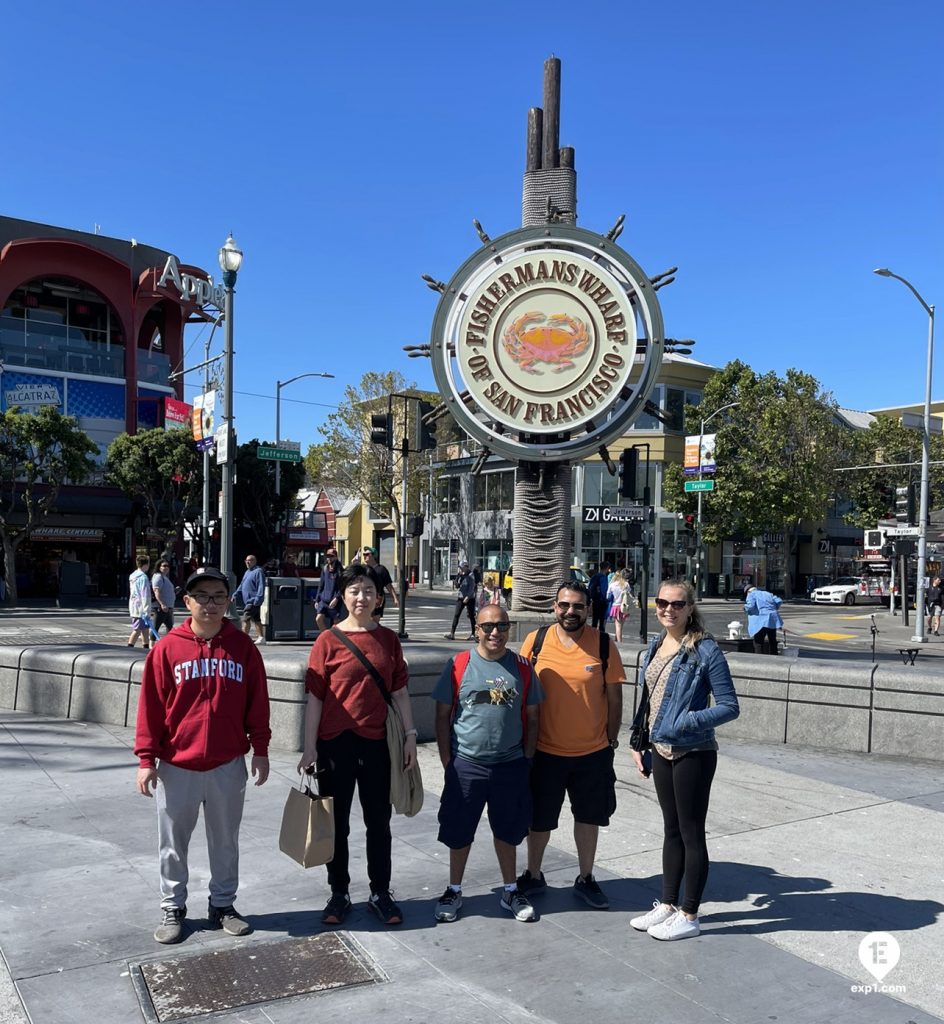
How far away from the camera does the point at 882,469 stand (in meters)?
51.9

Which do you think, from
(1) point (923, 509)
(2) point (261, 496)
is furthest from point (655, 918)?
(2) point (261, 496)

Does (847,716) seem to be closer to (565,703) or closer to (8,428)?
(565,703)

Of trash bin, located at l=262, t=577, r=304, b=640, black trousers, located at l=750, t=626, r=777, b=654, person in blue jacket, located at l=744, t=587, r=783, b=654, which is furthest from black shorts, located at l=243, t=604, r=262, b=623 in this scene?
black trousers, located at l=750, t=626, r=777, b=654

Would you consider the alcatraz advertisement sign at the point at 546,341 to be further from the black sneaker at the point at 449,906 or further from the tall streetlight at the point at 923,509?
the tall streetlight at the point at 923,509

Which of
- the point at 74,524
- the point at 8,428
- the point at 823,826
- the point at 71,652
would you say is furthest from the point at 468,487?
the point at 823,826

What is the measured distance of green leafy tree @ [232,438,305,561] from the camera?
43.4 m

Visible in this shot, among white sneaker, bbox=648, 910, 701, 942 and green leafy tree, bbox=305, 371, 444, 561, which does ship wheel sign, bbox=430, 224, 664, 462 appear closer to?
white sneaker, bbox=648, 910, 701, 942

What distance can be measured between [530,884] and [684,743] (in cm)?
126

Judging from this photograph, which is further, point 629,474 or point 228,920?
point 629,474

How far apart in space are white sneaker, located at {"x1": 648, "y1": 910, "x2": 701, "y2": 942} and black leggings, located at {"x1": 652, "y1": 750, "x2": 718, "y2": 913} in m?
0.05

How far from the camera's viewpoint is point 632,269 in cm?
1288

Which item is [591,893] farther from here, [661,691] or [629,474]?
[629,474]

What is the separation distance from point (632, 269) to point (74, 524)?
3151 centimetres

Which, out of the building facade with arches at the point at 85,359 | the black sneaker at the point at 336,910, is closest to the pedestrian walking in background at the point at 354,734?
the black sneaker at the point at 336,910
